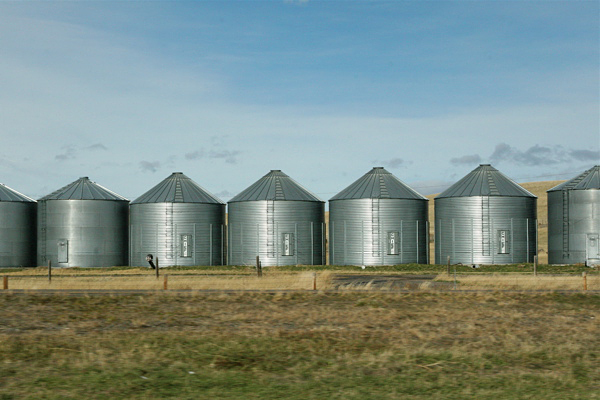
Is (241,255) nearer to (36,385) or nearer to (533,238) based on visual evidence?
(533,238)

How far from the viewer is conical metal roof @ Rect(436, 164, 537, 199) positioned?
64312 mm

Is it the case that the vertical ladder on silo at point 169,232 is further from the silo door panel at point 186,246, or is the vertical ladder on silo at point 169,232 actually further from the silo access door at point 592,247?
the silo access door at point 592,247

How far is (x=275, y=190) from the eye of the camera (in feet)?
219

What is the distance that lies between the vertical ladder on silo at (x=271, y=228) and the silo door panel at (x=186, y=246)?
681 cm

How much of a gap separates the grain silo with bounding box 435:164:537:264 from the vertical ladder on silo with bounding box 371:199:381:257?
6.01 meters

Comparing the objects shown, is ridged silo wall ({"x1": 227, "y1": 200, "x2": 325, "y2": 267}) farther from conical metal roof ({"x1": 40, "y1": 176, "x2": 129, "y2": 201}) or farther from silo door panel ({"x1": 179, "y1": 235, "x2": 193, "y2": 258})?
conical metal roof ({"x1": 40, "y1": 176, "x2": 129, "y2": 201})

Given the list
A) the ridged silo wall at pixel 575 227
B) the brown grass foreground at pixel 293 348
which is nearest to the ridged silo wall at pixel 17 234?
the brown grass foreground at pixel 293 348

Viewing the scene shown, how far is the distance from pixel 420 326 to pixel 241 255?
43052 millimetres

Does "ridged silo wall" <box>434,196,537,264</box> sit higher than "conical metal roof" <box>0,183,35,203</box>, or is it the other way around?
"conical metal roof" <box>0,183,35,203</box>

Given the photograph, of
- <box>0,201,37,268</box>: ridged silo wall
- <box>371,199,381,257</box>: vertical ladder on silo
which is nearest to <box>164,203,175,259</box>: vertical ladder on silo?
<box>0,201,37,268</box>: ridged silo wall

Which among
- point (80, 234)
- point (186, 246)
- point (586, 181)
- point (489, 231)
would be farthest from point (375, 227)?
point (80, 234)

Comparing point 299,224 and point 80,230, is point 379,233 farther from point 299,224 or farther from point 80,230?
point 80,230

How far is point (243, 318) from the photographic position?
966 inches

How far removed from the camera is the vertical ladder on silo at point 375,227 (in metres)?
63.3
